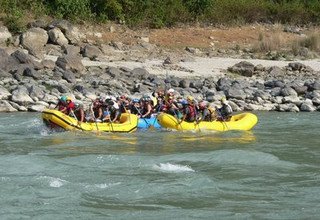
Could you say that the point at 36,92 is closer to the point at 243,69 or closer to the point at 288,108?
the point at 288,108

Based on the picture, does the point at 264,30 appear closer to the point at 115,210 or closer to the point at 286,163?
the point at 286,163

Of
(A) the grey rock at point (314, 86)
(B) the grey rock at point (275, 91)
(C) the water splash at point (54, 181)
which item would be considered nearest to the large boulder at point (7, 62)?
(B) the grey rock at point (275, 91)

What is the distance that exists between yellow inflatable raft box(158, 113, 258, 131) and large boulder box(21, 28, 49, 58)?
1113 centimetres

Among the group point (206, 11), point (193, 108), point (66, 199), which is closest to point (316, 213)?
point (66, 199)

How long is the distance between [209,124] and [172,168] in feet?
17.4

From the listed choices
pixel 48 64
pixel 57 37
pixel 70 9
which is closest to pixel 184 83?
pixel 48 64

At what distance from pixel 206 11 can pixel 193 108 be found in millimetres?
18957

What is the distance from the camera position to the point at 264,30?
34.2 m

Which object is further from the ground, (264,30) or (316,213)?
(316,213)

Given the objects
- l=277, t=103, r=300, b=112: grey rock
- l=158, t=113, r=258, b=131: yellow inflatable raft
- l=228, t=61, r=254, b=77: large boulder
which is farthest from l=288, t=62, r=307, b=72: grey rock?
l=158, t=113, r=258, b=131: yellow inflatable raft

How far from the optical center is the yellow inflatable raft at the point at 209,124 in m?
16.2

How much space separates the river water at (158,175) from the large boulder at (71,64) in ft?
26.5

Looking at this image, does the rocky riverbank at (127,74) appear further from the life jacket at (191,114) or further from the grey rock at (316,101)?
the life jacket at (191,114)

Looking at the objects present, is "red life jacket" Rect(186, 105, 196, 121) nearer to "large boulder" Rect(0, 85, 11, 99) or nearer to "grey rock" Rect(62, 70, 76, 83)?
"large boulder" Rect(0, 85, 11, 99)
